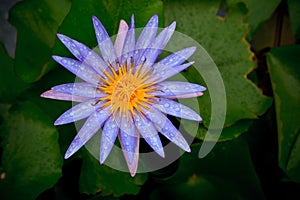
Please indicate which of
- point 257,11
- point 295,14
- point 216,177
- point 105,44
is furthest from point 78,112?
point 295,14

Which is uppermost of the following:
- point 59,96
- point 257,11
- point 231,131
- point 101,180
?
point 257,11

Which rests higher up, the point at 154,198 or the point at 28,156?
the point at 28,156

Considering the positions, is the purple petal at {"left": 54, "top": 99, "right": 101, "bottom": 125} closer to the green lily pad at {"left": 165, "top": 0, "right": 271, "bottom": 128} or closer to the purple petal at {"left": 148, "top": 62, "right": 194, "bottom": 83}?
the purple petal at {"left": 148, "top": 62, "right": 194, "bottom": 83}

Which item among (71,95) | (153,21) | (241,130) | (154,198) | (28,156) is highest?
(153,21)

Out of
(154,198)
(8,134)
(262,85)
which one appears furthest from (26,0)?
(262,85)

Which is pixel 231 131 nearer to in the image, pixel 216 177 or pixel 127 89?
pixel 216 177

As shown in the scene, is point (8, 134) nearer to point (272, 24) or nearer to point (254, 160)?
point (254, 160)

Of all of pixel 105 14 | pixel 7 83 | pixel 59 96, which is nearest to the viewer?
pixel 59 96

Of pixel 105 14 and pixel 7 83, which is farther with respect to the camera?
pixel 7 83

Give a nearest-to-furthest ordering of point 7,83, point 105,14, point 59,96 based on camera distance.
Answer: point 59,96
point 105,14
point 7,83
